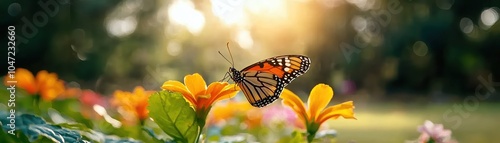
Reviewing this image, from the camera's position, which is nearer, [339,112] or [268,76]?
[339,112]

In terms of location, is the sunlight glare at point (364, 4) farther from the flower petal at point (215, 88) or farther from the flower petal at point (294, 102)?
the flower petal at point (215, 88)

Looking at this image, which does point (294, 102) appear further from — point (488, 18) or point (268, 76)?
point (488, 18)

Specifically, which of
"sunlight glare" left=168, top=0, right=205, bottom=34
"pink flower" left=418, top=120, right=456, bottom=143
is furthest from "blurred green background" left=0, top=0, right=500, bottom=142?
"pink flower" left=418, top=120, right=456, bottom=143

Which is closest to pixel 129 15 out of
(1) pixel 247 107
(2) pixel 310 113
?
(1) pixel 247 107

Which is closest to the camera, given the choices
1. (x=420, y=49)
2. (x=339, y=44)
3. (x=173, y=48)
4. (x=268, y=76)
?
(x=268, y=76)

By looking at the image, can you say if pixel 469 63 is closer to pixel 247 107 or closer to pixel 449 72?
pixel 449 72

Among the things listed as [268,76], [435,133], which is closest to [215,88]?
[268,76]

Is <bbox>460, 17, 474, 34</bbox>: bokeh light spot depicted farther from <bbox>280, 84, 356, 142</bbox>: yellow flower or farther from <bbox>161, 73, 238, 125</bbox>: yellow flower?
<bbox>161, 73, 238, 125</bbox>: yellow flower
